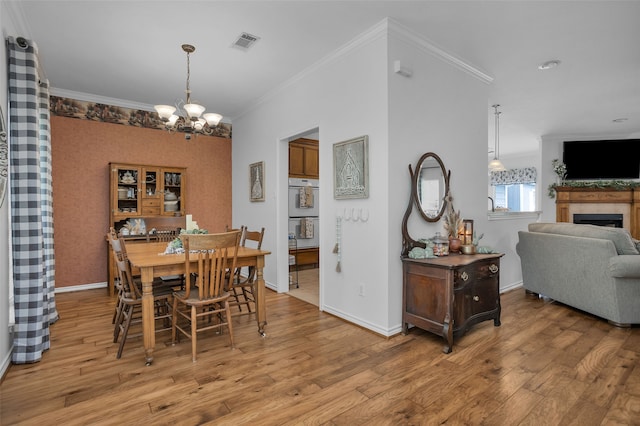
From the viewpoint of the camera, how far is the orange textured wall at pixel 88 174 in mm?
4695

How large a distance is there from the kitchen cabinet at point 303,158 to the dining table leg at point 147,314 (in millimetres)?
3668

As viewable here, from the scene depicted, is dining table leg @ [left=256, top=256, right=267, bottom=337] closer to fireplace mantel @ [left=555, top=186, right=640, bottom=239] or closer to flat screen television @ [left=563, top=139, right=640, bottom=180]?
fireplace mantel @ [left=555, top=186, right=640, bottom=239]

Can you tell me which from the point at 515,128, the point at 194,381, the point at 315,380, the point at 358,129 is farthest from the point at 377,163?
the point at 515,128

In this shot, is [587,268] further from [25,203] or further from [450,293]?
[25,203]

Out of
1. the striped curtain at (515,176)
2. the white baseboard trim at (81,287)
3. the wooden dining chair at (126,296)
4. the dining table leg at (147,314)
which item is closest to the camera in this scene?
the dining table leg at (147,314)

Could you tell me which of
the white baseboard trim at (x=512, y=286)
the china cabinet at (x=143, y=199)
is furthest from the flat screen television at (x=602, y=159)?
the china cabinet at (x=143, y=199)

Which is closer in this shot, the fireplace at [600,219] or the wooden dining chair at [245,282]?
the wooden dining chair at [245,282]

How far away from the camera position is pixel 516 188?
10.2 metres

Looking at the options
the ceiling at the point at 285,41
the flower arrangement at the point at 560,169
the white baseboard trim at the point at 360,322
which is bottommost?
the white baseboard trim at the point at 360,322

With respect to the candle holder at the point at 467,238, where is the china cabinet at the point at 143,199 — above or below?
above

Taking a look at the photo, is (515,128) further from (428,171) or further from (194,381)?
(194,381)

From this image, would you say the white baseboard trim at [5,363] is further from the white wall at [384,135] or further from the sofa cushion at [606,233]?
the sofa cushion at [606,233]

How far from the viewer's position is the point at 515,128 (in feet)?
22.8

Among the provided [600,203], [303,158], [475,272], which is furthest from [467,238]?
[600,203]
